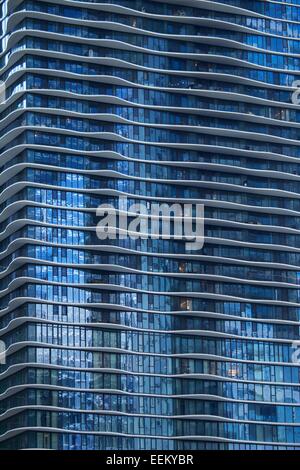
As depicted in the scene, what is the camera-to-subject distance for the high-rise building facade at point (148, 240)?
165750 millimetres

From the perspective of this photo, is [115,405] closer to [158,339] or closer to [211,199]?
[158,339]

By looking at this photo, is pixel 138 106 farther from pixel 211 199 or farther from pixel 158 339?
pixel 158 339

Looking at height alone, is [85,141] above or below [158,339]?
above

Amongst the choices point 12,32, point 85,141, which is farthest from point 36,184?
point 12,32

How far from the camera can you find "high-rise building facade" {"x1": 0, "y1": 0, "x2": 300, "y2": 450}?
166m

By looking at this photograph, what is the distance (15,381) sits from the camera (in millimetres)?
164750

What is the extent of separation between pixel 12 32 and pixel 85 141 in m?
17.0

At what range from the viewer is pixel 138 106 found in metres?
178

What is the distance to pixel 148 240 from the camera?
17425 centimetres
